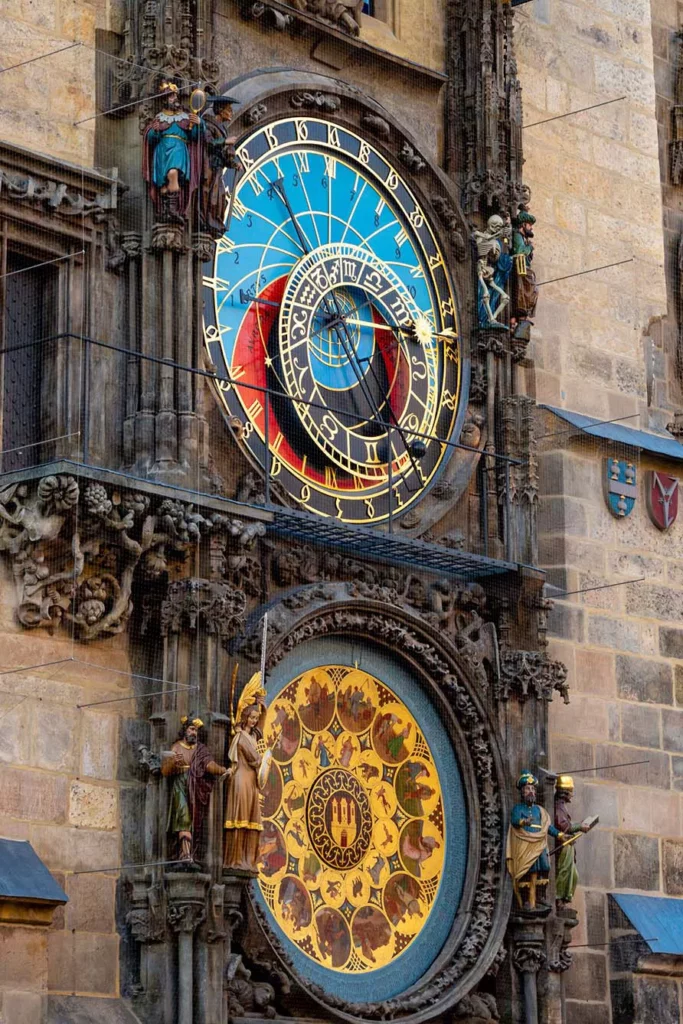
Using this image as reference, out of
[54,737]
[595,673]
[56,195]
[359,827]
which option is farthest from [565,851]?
[56,195]

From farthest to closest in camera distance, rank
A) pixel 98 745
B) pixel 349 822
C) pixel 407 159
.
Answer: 1. pixel 407 159
2. pixel 349 822
3. pixel 98 745

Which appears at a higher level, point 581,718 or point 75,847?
point 581,718

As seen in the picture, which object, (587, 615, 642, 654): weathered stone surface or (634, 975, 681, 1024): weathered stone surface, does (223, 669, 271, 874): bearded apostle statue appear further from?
(587, 615, 642, 654): weathered stone surface

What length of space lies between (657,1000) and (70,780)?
435 cm

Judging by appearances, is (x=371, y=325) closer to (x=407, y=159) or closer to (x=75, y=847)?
(x=407, y=159)

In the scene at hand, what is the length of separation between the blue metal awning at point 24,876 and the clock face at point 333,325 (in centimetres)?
256

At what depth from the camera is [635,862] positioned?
1602cm

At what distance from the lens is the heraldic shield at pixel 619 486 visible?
16.4 m

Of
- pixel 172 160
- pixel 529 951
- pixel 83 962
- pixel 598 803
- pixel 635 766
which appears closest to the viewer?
pixel 83 962

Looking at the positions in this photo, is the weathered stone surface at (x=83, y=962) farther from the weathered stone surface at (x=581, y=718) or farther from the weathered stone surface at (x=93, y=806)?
the weathered stone surface at (x=581, y=718)

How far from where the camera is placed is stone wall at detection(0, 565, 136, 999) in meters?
12.8

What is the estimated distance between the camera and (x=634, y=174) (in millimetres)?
17406

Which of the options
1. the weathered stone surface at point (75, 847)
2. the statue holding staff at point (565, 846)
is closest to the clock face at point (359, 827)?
the statue holding staff at point (565, 846)

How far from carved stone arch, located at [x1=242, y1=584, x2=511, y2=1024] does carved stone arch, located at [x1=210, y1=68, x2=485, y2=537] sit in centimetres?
66
